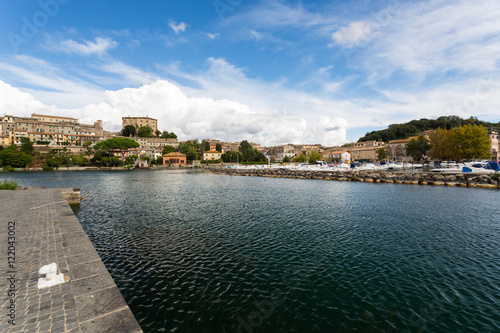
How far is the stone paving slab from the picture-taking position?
4.25 meters

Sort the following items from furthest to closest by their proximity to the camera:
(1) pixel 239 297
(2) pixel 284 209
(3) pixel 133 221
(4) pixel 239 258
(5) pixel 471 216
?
(2) pixel 284 209, (5) pixel 471 216, (3) pixel 133 221, (4) pixel 239 258, (1) pixel 239 297

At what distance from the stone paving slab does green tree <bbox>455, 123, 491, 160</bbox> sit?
78210mm

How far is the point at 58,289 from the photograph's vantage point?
5.39 metres

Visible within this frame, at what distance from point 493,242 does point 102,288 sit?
18540mm

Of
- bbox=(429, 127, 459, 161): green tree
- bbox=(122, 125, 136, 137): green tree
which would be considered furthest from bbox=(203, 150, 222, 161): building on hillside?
bbox=(429, 127, 459, 161): green tree

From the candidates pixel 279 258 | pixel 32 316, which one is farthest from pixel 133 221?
pixel 32 316

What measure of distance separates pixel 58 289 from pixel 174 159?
133 meters

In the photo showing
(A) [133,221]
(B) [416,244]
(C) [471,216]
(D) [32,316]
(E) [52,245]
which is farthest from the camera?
(C) [471,216]

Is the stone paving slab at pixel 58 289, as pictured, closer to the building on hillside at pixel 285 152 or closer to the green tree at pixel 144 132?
the green tree at pixel 144 132

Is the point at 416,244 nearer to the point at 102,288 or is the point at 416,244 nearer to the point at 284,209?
the point at 284,209

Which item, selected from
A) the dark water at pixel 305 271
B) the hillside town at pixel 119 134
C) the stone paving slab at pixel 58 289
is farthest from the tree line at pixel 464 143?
the stone paving slab at pixel 58 289

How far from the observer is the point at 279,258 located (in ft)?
34.4

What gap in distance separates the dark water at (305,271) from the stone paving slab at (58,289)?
65.1 inches

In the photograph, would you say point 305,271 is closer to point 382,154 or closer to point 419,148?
point 419,148
